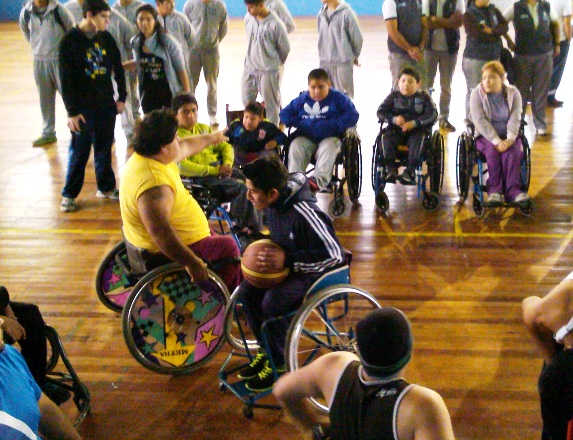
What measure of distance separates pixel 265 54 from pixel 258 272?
13.5 ft

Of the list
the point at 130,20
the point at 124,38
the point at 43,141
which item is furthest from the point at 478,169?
the point at 43,141

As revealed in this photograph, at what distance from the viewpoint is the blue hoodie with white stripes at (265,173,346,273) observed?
2.96 metres

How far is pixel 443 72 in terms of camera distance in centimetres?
702

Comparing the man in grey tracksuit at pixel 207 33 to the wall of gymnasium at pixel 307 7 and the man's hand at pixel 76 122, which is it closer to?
the man's hand at pixel 76 122

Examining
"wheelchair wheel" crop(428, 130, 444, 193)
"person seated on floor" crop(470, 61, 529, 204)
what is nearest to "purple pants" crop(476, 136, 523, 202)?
"person seated on floor" crop(470, 61, 529, 204)

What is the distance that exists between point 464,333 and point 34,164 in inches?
170

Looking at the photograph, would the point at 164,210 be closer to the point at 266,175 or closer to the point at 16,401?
the point at 266,175

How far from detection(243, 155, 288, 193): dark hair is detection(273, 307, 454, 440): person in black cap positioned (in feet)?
3.95

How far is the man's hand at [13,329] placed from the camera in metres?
2.65

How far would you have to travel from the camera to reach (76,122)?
5.17 m

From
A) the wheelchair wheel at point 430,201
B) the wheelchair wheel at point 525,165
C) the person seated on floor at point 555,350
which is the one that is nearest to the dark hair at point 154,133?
the person seated on floor at point 555,350

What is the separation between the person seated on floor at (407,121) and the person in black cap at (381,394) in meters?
3.36

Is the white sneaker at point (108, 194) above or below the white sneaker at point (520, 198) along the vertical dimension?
below

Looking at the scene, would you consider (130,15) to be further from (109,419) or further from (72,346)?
(109,419)
